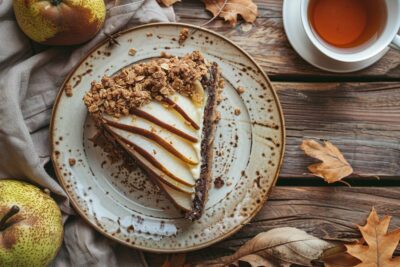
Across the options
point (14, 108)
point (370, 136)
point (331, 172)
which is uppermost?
point (370, 136)

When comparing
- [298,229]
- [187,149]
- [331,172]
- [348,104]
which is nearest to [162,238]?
[187,149]

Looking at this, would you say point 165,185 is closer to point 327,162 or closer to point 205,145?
point 205,145

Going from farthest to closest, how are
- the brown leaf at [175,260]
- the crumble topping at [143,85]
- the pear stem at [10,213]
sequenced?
the brown leaf at [175,260]
the crumble topping at [143,85]
the pear stem at [10,213]

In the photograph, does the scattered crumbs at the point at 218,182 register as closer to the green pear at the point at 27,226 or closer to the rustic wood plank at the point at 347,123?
the rustic wood plank at the point at 347,123

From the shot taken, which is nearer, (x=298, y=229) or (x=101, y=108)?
(x=101, y=108)

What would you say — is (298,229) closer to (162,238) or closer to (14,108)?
(162,238)

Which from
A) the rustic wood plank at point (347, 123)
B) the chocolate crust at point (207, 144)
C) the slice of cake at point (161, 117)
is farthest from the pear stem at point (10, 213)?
the rustic wood plank at point (347, 123)

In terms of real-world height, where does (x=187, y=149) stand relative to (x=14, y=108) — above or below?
above
